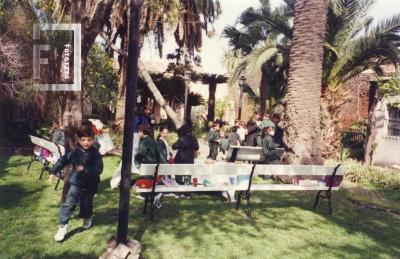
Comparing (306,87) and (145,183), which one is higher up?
(306,87)

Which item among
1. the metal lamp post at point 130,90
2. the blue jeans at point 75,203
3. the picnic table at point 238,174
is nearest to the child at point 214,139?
the picnic table at point 238,174

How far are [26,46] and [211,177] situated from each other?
7726 mm

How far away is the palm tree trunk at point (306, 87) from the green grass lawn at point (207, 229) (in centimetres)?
177

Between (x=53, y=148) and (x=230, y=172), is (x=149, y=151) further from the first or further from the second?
(x=53, y=148)

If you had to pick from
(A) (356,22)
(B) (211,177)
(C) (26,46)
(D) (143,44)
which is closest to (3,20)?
(C) (26,46)

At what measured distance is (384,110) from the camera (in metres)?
14.3

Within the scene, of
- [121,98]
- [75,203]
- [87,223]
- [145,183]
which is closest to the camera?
[75,203]

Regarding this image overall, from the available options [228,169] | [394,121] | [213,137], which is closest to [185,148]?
[228,169]

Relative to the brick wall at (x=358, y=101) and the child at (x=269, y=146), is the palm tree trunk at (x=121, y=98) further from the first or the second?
the brick wall at (x=358, y=101)

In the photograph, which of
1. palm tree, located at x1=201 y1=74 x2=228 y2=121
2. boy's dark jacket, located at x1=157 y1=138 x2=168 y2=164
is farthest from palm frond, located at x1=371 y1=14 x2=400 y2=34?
palm tree, located at x1=201 y1=74 x2=228 y2=121

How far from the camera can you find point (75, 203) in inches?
195

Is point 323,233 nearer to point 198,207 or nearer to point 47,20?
point 198,207

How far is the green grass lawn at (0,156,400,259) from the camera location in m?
4.73

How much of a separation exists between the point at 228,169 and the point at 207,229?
1176mm
